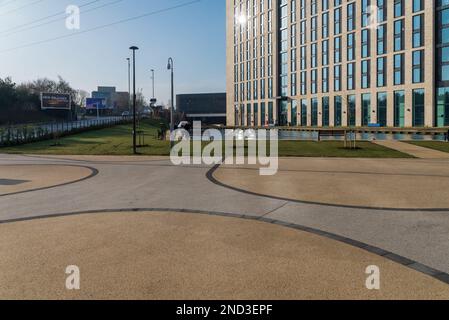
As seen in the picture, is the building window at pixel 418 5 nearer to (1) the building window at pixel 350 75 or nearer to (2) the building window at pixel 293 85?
(1) the building window at pixel 350 75

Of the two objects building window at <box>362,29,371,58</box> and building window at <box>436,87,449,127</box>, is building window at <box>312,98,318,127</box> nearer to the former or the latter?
building window at <box>362,29,371,58</box>

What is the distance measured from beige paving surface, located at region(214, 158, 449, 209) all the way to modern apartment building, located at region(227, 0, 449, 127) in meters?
46.1

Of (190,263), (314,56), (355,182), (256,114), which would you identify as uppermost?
(314,56)

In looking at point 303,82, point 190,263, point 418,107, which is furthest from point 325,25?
point 190,263

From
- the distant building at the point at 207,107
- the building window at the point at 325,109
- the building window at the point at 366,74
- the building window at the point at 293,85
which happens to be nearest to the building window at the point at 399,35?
the building window at the point at 366,74

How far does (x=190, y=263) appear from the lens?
6172mm

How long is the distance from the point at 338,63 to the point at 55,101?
51178mm

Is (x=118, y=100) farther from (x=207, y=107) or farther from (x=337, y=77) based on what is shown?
(x=337, y=77)

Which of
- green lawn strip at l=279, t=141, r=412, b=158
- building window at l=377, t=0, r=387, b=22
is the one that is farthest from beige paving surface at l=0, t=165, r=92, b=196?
building window at l=377, t=0, r=387, b=22

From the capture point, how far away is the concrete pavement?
23.6 ft

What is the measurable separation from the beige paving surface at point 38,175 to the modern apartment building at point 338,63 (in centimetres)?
5529

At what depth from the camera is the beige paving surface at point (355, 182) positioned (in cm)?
Result: 1099
